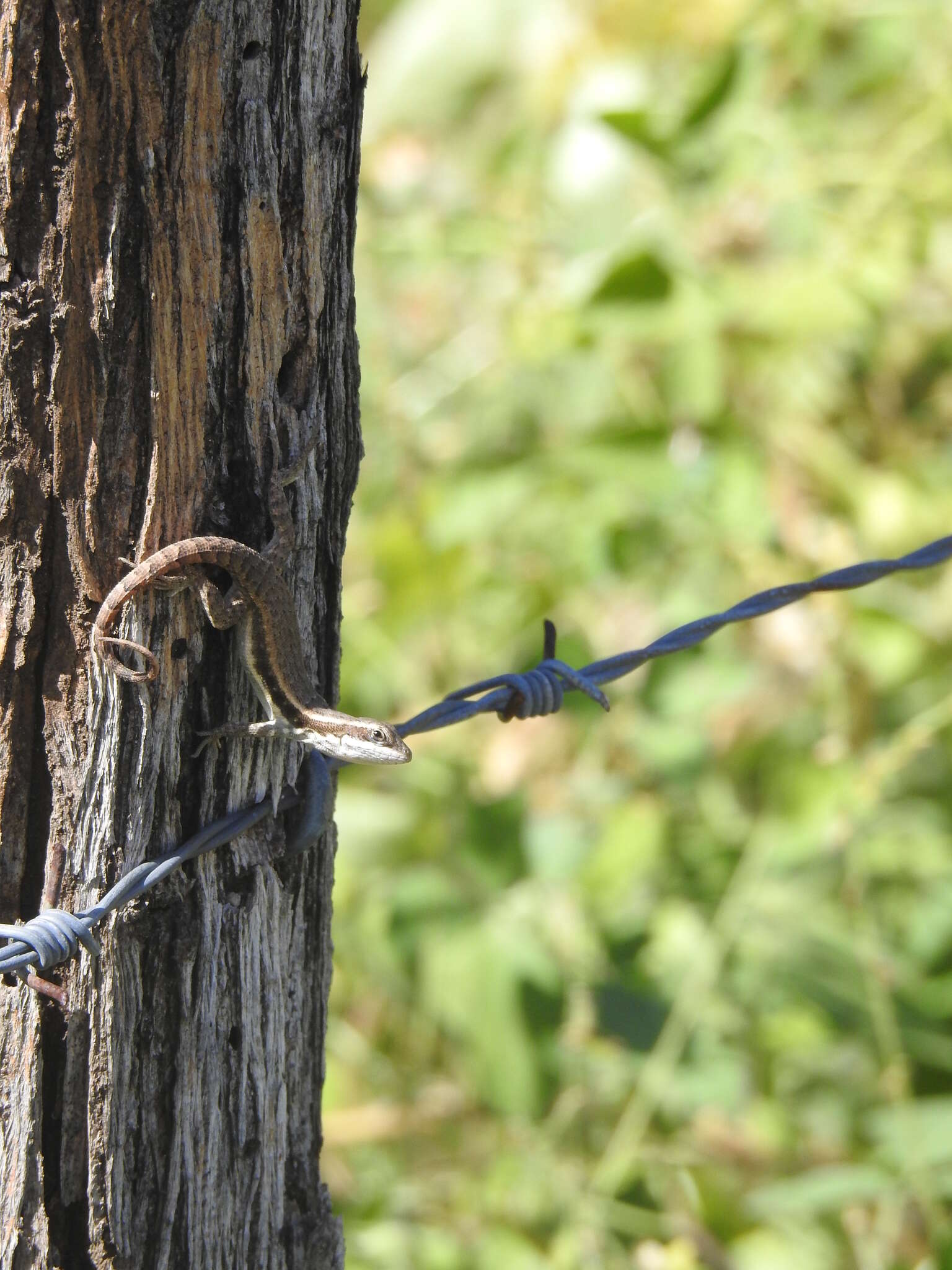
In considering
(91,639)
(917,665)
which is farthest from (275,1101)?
(917,665)

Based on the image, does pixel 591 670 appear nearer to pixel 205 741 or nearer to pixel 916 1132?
pixel 205 741

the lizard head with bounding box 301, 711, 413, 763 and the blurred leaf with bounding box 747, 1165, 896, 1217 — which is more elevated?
the lizard head with bounding box 301, 711, 413, 763

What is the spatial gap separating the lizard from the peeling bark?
28mm

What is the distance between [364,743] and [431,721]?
1.36 ft

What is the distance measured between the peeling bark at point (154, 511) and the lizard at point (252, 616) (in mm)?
28

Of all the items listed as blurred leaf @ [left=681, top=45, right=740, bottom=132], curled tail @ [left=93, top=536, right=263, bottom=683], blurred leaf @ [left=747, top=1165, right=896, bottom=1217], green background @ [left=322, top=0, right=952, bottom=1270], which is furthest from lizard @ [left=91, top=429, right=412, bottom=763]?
blurred leaf @ [left=681, top=45, right=740, bottom=132]

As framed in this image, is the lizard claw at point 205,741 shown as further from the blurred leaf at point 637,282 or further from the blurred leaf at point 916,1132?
the blurred leaf at point 637,282

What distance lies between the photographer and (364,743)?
2574 millimetres

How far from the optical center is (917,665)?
14.2 feet

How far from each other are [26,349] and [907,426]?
470 centimetres

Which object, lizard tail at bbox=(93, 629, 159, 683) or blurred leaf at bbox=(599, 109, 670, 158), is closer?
lizard tail at bbox=(93, 629, 159, 683)

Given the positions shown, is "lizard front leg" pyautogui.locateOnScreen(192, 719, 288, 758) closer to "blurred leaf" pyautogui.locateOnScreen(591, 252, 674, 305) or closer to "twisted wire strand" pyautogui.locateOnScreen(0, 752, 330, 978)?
"twisted wire strand" pyautogui.locateOnScreen(0, 752, 330, 978)

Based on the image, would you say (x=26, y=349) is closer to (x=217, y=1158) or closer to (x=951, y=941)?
(x=217, y=1158)

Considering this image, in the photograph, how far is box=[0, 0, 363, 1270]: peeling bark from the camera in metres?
1.53
